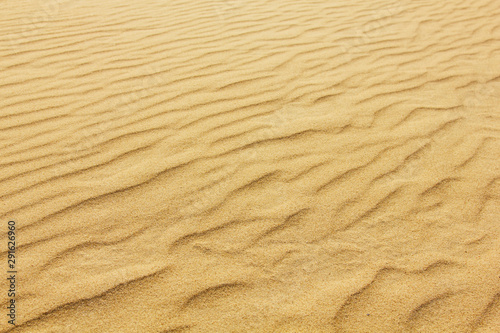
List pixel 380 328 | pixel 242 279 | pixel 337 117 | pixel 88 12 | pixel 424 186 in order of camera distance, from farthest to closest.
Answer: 1. pixel 88 12
2. pixel 337 117
3. pixel 424 186
4. pixel 242 279
5. pixel 380 328

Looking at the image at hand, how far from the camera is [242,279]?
1530 millimetres

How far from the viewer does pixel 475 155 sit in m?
2.23

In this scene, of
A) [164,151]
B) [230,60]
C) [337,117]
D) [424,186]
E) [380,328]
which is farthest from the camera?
[230,60]

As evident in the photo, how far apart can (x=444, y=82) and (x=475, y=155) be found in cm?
105

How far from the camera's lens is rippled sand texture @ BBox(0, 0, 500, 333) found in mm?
1454

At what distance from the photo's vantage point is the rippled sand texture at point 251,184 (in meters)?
1.45

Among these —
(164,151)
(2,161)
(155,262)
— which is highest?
(2,161)

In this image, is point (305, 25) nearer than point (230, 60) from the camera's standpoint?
No

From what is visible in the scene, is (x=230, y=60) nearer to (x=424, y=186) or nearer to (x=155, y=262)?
(x=424, y=186)

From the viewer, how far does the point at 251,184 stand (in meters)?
2.00

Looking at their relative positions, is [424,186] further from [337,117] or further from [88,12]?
[88,12]

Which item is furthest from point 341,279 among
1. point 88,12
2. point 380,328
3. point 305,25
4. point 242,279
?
point 88,12

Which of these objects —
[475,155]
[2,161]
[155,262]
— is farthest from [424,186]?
[2,161]

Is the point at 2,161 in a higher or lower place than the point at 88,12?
lower
